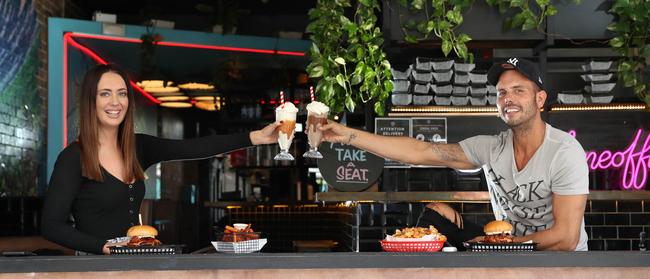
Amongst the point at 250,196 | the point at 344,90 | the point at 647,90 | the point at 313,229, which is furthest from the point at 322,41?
the point at 250,196

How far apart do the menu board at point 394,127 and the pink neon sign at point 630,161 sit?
1310mm

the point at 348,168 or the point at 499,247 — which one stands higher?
the point at 348,168

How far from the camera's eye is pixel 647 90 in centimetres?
645

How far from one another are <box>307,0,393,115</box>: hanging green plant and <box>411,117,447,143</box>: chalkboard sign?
665mm

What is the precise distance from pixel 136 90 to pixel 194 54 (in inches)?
47.9

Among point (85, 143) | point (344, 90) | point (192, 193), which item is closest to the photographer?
point (85, 143)

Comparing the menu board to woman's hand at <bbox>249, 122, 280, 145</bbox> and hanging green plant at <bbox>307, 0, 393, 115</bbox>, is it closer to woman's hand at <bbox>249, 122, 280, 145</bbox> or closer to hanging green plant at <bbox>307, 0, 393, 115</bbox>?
hanging green plant at <bbox>307, 0, 393, 115</bbox>

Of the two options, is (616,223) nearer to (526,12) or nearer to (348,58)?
(526,12)

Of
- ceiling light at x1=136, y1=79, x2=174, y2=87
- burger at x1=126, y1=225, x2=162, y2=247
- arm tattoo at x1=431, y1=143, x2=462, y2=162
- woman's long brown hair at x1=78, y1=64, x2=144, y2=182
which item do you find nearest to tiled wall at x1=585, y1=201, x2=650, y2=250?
arm tattoo at x1=431, y1=143, x2=462, y2=162

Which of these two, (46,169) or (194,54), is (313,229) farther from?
(46,169)

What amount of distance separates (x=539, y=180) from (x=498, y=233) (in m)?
0.55

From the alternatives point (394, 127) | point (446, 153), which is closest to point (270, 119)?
point (394, 127)

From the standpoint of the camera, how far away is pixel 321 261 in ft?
9.57

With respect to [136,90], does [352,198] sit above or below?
below
